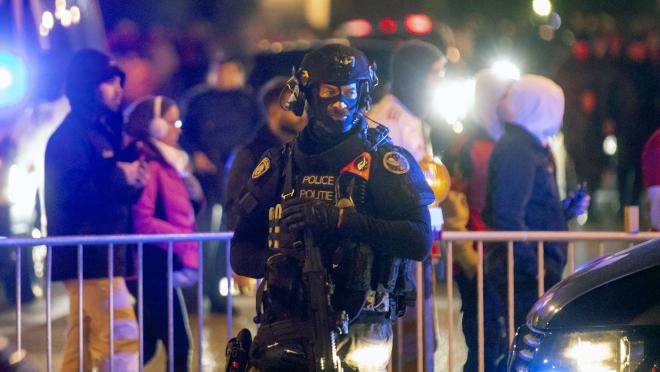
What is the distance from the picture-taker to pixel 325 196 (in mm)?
4535

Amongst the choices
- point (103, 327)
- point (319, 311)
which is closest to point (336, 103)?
point (319, 311)

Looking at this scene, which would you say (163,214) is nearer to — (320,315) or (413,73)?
(413,73)

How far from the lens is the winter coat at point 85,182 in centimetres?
695

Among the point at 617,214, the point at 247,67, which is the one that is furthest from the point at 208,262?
the point at 617,214

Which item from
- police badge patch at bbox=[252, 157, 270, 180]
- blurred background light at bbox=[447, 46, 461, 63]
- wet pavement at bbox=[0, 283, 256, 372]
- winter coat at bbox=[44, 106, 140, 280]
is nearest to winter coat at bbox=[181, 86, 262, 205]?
wet pavement at bbox=[0, 283, 256, 372]

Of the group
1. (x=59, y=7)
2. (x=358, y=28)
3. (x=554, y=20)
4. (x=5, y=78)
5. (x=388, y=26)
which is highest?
(x=554, y=20)

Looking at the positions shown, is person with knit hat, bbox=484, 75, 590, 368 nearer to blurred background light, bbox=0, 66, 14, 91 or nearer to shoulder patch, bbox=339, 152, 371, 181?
shoulder patch, bbox=339, 152, 371, 181

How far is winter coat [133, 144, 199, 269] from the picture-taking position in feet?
25.1

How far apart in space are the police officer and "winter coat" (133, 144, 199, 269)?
114 inches

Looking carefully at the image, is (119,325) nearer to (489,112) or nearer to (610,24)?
(489,112)

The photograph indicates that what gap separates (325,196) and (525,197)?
9.24ft

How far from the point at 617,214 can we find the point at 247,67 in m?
11.0

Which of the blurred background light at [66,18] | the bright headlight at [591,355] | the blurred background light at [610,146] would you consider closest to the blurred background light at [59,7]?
the blurred background light at [66,18]

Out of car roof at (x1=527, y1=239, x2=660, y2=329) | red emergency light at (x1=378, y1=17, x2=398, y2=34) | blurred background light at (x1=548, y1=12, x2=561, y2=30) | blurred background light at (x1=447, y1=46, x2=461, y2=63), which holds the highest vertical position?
blurred background light at (x1=548, y1=12, x2=561, y2=30)
